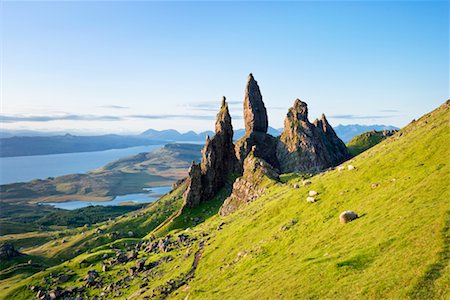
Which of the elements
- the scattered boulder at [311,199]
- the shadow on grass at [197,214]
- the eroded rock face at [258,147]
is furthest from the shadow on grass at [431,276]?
the eroded rock face at [258,147]

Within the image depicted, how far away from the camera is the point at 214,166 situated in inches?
6407

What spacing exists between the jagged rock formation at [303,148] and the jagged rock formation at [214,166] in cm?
3020

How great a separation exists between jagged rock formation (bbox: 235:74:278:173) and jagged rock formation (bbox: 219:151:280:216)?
53.6 m

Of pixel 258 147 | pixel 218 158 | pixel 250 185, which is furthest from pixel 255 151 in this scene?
pixel 250 185

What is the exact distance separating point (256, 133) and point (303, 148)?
2923cm

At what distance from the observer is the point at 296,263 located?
138 ft

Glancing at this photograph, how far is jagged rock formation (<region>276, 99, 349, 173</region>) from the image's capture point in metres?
172

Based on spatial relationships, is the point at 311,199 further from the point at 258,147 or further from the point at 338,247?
the point at 258,147

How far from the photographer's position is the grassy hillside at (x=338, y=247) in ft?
101

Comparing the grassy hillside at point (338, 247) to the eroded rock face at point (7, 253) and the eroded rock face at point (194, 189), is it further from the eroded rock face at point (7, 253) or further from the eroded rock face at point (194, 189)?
the eroded rock face at point (7, 253)

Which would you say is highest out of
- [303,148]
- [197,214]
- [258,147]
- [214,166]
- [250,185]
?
[303,148]

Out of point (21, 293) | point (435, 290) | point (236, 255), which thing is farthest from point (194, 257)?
point (21, 293)

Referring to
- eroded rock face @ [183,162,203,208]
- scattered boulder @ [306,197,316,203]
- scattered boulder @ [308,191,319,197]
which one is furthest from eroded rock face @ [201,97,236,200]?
scattered boulder @ [306,197,316,203]

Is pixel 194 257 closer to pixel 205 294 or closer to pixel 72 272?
pixel 205 294
